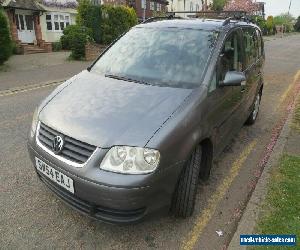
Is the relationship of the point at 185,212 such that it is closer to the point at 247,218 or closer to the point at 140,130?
the point at 247,218

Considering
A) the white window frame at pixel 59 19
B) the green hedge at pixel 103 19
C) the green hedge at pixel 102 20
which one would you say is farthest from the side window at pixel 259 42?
the white window frame at pixel 59 19

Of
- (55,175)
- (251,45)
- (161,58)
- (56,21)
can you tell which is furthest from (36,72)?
(56,21)

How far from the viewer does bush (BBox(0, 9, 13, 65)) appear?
1270 centimetres

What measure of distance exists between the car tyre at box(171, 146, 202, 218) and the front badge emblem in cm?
113

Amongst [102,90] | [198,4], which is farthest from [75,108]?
[198,4]

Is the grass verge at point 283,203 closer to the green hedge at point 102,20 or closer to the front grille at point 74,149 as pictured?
the front grille at point 74,149

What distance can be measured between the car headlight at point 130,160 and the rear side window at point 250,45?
9.55 feet

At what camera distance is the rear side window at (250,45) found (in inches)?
197

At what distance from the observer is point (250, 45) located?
5.33 meters

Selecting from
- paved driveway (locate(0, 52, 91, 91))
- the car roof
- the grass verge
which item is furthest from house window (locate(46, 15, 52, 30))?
the grass verge

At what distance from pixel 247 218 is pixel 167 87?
1609 millimetres

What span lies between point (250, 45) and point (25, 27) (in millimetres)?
22962

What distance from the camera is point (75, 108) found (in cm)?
319

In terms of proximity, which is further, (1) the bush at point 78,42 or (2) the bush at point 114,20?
(2) the bush at point 114,20
